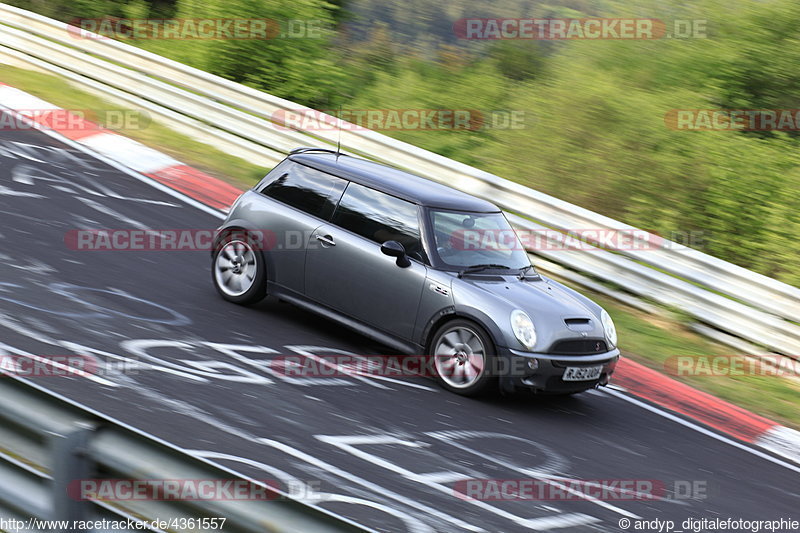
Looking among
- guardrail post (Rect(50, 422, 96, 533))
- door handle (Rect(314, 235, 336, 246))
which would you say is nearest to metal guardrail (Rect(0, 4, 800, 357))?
door handle (Rect(314, 235, 336, 246))

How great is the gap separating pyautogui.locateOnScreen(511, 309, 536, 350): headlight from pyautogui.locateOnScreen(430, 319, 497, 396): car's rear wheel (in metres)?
0.25

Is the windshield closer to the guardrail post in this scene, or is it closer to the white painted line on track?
the white painted line on track

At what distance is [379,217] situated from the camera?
8.04 meters

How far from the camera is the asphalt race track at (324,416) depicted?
5.61 meters

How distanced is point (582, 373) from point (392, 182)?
2530 mm

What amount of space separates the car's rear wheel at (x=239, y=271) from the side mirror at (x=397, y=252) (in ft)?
4.50

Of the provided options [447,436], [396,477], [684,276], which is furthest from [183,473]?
[684,276]

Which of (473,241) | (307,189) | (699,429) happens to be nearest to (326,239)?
(307,189)

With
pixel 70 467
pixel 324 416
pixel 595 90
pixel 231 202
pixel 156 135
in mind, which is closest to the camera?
pixel 70 467

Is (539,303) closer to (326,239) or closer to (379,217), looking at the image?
(379,217)

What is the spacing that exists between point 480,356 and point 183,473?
5.02m

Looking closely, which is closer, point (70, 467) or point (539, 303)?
point (70, 467)

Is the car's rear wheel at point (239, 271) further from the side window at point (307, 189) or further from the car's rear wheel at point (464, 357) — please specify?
the car's rear wheel at point (464, 357)

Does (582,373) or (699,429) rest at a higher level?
(582,373)
